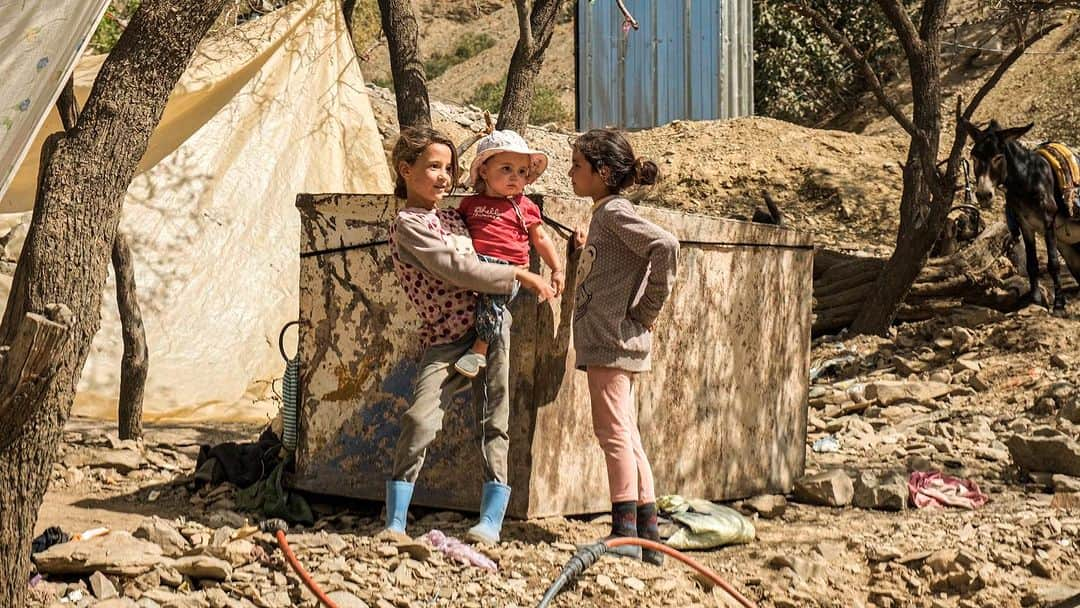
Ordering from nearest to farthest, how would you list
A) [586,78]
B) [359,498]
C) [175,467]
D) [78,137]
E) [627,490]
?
[78,137]
[627,490]
[359,498]
[175,467]
[586,78]

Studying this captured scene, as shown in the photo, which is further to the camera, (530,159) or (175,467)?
(175,467)

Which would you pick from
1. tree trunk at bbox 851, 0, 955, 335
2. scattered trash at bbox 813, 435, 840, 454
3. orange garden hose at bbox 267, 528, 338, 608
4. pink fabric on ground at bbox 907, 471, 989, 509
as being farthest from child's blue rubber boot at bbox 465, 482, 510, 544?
tree trunk at bbox 851, 0, 955, 335

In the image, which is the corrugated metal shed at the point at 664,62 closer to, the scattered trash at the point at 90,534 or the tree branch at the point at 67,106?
the tree branch at the point at 67,106

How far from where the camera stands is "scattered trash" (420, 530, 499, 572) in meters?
3.79

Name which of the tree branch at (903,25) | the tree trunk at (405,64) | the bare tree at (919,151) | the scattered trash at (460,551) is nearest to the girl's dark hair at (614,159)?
the scattered trash at (460,551)

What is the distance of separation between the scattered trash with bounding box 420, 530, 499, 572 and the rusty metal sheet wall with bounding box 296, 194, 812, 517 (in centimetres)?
49

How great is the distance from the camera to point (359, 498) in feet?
15.4

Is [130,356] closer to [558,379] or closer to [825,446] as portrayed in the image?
[558,379]

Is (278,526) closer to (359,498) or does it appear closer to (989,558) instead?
(359,498)

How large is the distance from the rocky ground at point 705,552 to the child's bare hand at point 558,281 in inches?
30.9

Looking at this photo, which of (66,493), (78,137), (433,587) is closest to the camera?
(78,137)

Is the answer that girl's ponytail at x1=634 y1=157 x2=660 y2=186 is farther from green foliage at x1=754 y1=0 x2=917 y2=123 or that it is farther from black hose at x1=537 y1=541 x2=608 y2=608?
green foliage at x1=754 y1=0 x2=917 y2=123

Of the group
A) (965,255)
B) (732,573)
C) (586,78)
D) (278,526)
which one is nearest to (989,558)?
(732,573)

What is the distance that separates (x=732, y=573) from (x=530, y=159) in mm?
1463
